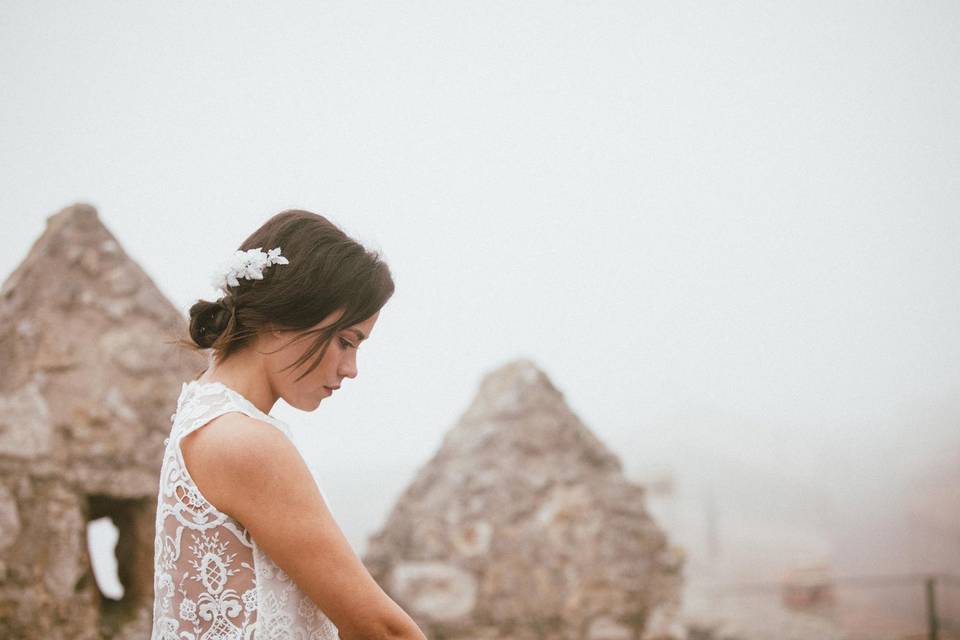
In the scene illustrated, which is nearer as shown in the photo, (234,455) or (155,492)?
(234,455)

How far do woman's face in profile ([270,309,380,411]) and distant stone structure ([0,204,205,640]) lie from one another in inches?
47.6

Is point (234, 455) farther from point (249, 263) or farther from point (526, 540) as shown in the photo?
point (526, 540)

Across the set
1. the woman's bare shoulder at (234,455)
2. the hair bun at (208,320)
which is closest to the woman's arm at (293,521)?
the woman's bare shoulder at (234,455)

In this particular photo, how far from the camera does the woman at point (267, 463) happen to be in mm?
1147

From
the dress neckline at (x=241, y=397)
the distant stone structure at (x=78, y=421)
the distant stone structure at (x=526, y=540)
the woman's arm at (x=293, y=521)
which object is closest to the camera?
the woman's arm at (x=293, y=521)

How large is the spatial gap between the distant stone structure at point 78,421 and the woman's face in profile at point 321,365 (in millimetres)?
1210

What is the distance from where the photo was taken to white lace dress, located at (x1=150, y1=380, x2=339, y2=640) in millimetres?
1224

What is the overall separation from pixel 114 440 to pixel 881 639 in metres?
7.24

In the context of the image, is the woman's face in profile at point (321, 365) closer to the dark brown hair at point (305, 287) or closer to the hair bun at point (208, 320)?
the dark brown hair at point (305, 287)

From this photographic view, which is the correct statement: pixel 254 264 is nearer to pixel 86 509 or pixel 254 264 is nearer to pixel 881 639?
pixel 86 509

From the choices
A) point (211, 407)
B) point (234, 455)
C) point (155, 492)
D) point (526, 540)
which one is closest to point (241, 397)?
point (211, 407)

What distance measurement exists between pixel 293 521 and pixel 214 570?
0.24m

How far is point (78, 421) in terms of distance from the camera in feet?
8.24

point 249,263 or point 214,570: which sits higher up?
point 249,263
